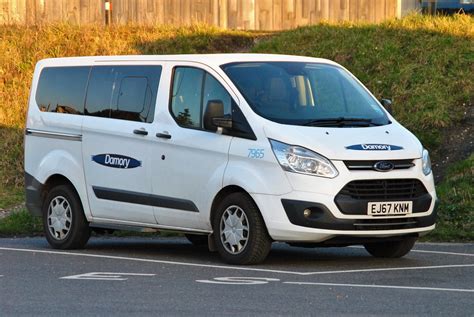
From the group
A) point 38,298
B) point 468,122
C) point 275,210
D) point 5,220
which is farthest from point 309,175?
point 468,122

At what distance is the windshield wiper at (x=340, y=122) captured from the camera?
12477 millimetres

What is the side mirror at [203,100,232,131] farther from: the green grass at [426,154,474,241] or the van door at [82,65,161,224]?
the green grass at [426,154,474,241]

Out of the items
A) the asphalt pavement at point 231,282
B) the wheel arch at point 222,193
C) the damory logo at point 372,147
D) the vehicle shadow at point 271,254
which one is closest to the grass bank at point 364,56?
the vehicle shadow at point 271,254

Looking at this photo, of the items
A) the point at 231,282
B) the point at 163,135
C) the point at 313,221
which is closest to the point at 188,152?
the point at 163,135

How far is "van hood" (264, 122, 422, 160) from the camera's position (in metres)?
12.0

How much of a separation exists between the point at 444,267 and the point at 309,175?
153 centimetres

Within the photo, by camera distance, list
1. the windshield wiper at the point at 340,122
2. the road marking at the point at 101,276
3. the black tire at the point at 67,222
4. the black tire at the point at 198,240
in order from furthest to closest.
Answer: the black tire at the point at 198,240, the black tire at the point at 67,222, the windshield wiper at the point at 340,122, the road marking at the point at 101,276

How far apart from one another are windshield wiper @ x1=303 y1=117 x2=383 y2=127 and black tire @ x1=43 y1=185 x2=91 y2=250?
9.81 feet

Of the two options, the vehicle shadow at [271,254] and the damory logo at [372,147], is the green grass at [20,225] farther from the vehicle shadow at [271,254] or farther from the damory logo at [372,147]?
the damory logo at [372,147]

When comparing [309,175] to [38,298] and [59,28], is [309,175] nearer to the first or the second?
[38,298]

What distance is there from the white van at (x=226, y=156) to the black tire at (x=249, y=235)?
0.04ft

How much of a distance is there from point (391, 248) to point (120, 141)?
114 inches

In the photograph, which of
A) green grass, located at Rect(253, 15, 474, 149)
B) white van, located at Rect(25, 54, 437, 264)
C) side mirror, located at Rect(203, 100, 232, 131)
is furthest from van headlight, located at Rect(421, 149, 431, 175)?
green grass, located at Rect(253, 15, 474, 149)

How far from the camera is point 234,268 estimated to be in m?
12.1
